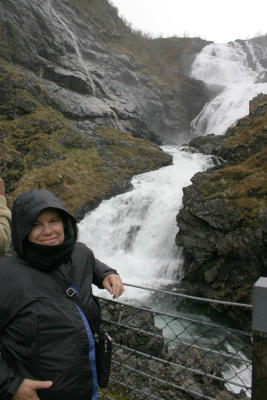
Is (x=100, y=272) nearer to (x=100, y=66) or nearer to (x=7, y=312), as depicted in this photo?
(x=7, y=312)

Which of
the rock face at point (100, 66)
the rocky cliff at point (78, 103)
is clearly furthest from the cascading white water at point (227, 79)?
the rocky cliff at point (78, 103)

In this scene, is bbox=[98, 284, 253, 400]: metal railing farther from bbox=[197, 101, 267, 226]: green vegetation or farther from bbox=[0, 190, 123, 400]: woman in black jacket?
bbox=[197, 101, 267, 226]: green vegetation

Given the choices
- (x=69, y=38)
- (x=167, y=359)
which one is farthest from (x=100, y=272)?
(x=69, y=38)

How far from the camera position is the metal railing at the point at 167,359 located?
9.80 feet

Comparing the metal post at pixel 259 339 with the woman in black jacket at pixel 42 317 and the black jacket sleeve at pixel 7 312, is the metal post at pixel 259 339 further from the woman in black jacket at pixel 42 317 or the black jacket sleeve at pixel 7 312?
the black jacket sleeve at pixel 7 312

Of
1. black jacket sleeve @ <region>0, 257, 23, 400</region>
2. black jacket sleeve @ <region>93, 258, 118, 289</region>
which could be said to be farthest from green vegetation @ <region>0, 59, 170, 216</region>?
black jacket sleeve @ <region>0, 257, 23, 400</region>

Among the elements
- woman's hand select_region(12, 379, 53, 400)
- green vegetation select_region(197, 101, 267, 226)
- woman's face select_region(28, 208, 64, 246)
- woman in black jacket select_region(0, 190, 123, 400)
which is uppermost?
green vegetation select_region(197, 101, 267, 226)

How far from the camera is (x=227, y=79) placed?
38312 millimetres

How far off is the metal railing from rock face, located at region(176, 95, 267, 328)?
1.12 metres

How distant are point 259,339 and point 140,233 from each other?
1207 centimetres

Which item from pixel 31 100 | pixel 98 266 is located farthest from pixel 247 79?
pixel 98 266

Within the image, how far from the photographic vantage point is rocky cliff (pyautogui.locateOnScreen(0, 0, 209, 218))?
1752 centimetres

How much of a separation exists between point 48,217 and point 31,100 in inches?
841

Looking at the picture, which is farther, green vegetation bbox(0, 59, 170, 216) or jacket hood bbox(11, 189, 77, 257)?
green vegetation bbox(0, 59, 170, 216)
